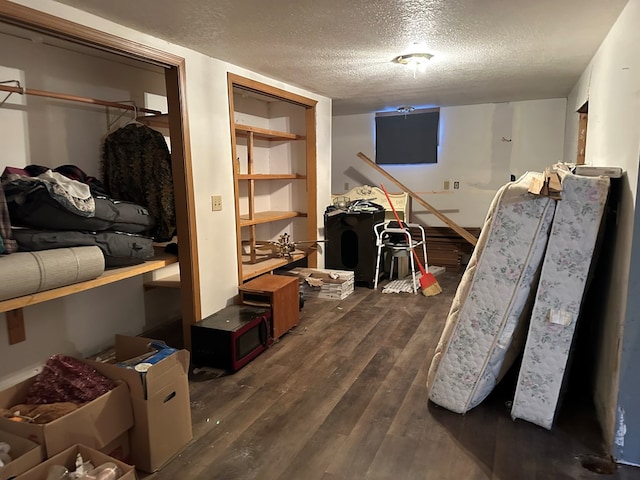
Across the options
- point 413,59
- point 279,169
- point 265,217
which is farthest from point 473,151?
point 265,217

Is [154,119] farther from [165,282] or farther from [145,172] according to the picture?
[165,282]

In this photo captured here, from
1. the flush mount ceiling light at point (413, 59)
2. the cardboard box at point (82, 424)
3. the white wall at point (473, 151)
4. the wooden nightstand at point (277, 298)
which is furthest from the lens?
the white wall at point (473, 151)

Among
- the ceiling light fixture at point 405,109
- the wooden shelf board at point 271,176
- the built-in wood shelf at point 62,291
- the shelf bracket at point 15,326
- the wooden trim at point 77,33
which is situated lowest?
the shelf bracket at point 15,326

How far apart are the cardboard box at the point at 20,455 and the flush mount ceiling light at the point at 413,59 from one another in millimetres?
2794

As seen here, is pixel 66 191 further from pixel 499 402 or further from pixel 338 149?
pixel 338 149

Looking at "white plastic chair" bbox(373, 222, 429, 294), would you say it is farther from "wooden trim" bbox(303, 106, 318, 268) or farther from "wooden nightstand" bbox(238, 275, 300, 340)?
"wooden nightstand" bbox(238, 275, 300, 340)

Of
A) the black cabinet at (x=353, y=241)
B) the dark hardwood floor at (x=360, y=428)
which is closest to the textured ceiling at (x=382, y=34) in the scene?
the black cabinet at (x=353, y=241)

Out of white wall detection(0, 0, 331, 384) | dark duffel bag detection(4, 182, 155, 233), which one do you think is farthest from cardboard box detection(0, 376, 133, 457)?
white wall detection(0, 0, 331, 384)

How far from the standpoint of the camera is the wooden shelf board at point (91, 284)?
5.74 ft

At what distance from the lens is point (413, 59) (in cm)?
286

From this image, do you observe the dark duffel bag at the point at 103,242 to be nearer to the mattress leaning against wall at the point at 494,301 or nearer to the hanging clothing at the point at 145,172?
the hanging clothing at the point at 145,172

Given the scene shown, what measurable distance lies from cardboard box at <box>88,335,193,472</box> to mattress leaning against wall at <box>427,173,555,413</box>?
1225 millimetres

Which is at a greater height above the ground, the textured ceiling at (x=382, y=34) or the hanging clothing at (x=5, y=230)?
the textured ceiling at (x=382, y=34)

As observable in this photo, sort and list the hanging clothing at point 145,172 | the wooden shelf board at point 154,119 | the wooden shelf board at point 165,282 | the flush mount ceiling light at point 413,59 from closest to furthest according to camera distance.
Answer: the hanging clothing at point 145,172 < the flush mount ceiling light at point 413,59 < the wooden shelf board at point 154,119 < the wooden shelf board at point 165,282
